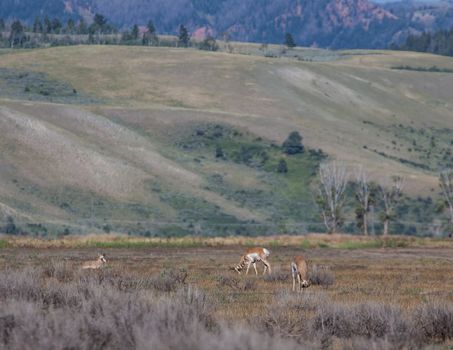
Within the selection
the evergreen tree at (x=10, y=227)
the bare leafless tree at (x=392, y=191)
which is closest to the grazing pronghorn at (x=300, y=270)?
the evergreen tree at (x=10, y=227)

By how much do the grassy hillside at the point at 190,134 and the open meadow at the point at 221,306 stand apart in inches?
1599

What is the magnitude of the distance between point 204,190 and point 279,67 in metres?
76.7

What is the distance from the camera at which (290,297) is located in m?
19.8

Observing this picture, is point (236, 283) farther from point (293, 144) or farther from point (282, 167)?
point (293, 144)

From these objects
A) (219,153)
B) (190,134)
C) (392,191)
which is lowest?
(219,153)

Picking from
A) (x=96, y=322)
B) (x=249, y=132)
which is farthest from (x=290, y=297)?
(x=249, y=132)

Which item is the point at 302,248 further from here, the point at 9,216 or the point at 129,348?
the point at 129,348

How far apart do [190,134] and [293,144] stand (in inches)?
446

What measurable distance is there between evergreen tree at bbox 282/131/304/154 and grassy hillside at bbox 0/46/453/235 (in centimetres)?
98

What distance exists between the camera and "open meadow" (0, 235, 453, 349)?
12.5 meters

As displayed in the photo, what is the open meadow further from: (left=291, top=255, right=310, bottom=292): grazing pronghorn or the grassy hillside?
the grassy hillside

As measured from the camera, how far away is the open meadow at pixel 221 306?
12.5m

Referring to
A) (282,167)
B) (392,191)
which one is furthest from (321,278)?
(282,167)

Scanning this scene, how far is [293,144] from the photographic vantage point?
364 ft
